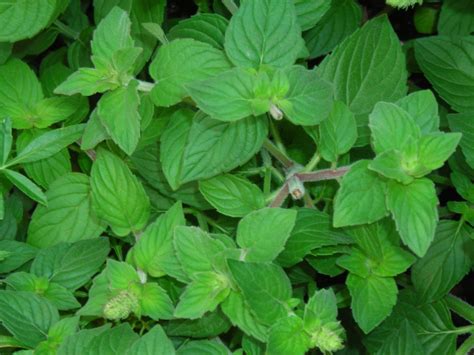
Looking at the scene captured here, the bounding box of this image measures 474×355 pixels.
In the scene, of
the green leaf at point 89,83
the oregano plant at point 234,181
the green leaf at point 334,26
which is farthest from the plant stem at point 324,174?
the green leaf at point 334,26

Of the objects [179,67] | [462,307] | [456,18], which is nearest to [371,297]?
[462,307]

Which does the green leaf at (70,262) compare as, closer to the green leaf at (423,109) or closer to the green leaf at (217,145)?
the green leaf at (217,145)

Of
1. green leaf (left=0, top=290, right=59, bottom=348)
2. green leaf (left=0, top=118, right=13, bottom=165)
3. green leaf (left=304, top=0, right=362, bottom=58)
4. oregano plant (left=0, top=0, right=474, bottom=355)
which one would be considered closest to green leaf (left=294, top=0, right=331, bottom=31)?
oregano plant (left=0, top=0, right=474, bottom=355)

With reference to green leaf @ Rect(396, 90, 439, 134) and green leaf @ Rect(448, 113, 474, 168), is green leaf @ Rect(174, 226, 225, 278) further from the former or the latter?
green leaf @ Rect(448, 113, 474, 168)

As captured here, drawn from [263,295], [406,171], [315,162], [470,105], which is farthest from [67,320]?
[470,105]

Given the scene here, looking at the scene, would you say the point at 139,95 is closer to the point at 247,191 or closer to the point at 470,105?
the point at 247,191

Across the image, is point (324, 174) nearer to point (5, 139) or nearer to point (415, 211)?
point (415, 211)
